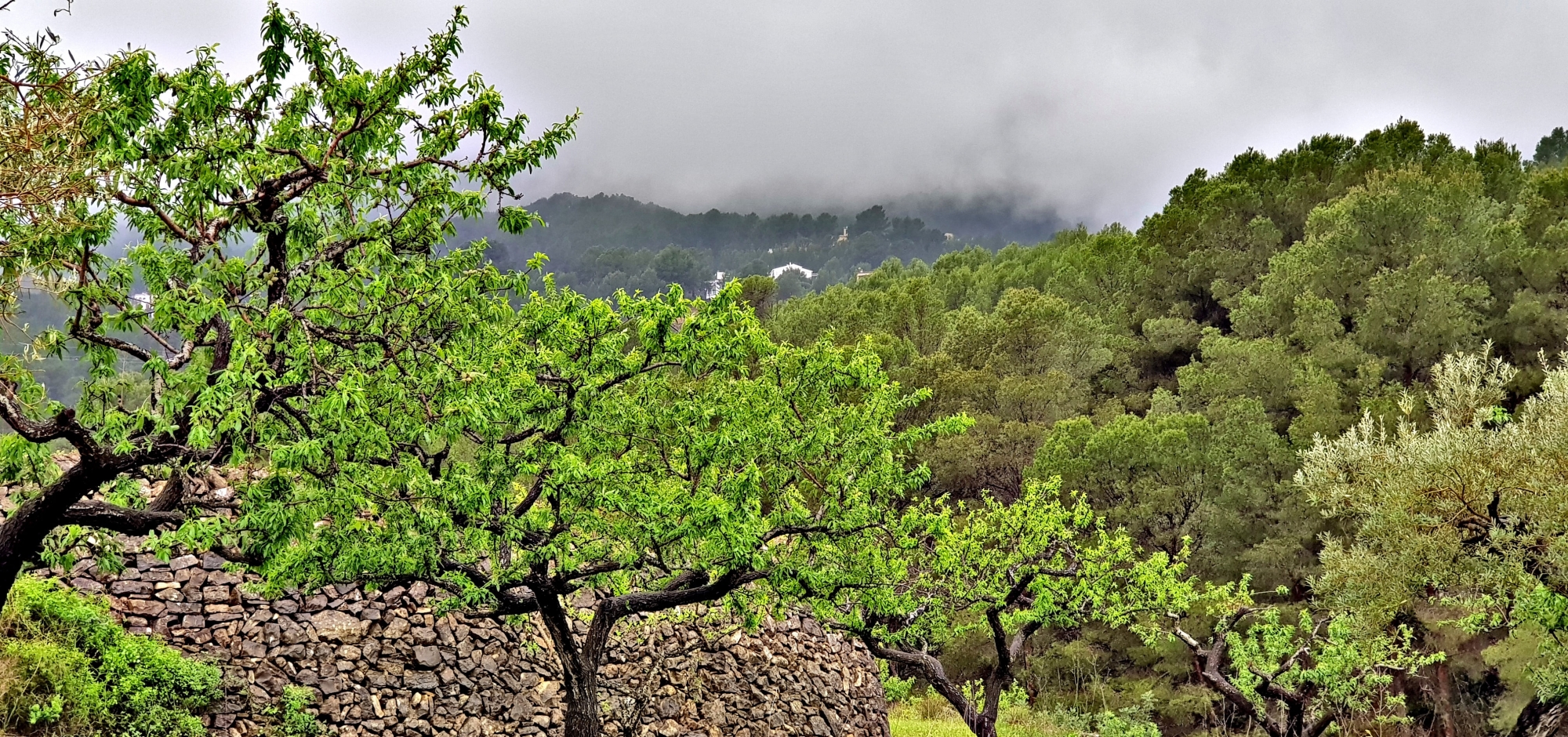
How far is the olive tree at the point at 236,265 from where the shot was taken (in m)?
6.11

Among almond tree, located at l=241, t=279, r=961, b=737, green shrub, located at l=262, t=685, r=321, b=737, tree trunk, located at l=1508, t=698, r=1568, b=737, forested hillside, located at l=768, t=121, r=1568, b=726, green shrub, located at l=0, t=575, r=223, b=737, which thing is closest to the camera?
almond tree, located at l=241, t=279, r=961, b=737

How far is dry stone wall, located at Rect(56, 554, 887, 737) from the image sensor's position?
1223 cm

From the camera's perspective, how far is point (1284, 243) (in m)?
34.5

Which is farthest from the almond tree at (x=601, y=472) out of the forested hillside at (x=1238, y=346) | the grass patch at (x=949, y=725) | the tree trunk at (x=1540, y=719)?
the tree trunk at (x=1540, y=719)

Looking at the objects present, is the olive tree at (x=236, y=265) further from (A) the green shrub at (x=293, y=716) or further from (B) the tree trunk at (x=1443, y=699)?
(B) the tree trunk at (x=1443, y=699)

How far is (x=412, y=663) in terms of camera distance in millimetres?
13062

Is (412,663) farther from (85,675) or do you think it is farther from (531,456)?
(531,456)

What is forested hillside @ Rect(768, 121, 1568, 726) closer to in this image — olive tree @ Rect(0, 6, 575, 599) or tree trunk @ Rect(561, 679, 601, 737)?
tree trunk @ Rect(561, 679, 601, 737)

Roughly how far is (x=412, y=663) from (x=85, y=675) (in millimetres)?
3800

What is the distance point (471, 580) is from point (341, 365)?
118 inches

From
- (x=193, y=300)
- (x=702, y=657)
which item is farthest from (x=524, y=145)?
(x=702, y=657)

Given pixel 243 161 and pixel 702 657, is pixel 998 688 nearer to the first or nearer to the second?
pixel 702 657

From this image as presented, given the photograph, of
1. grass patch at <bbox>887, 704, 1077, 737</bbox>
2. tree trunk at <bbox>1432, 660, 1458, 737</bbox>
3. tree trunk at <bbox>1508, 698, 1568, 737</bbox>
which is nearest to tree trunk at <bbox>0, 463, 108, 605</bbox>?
grass patch at <bbox>887, 704, 1077, 737</bbox>

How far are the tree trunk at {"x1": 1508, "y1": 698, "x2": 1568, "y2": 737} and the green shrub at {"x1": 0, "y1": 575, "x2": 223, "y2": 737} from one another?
→ 18.5 meters
